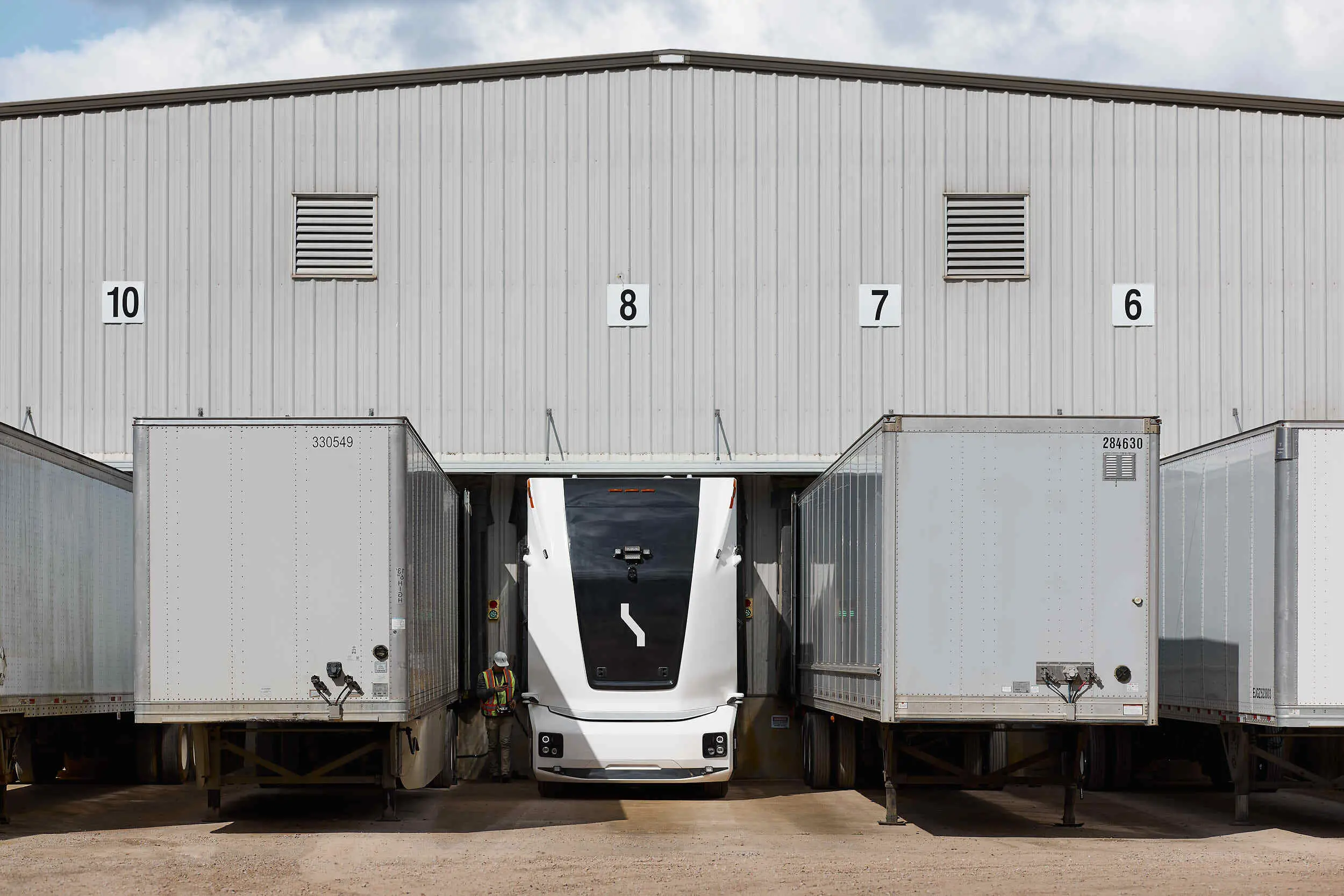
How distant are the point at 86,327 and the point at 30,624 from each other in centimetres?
777

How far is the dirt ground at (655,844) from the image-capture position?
11.4 meters

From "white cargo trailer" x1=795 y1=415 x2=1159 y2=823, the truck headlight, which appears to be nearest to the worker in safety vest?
the truck headlight

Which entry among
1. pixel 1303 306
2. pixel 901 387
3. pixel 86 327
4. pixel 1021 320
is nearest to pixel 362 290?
pixel 86 327

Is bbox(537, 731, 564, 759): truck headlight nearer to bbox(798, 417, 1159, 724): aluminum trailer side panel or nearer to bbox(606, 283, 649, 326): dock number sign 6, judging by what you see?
bbox(798, 417, 1159, 724): aluminum trailer side panel

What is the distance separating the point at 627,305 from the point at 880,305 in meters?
3.45

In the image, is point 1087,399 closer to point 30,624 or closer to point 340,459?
point 340,459

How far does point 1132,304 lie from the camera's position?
2167cm

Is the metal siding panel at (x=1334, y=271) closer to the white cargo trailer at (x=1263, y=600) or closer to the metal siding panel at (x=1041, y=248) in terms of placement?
the metal siding panel at (x=1041, y=248)

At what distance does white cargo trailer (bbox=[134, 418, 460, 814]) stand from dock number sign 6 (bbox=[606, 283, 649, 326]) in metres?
7.99

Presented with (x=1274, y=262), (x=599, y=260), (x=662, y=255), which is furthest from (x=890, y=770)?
(x=1274, y=262)

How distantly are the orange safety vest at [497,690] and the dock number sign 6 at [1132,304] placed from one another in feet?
31.7

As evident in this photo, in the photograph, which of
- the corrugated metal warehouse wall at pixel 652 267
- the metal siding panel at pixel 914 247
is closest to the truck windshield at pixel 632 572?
the corrugated metal warehouse wall at pixel 652 267

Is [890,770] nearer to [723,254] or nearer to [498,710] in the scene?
[498,710]

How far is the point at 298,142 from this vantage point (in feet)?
70.8
